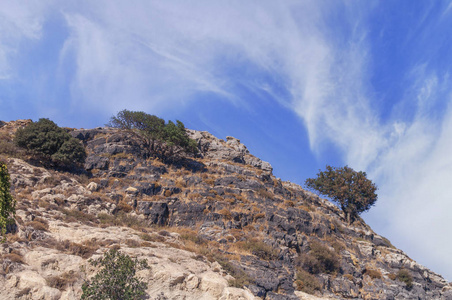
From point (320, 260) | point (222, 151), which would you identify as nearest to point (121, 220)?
point (320, 260)

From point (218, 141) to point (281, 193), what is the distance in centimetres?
2810

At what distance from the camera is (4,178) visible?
15203 mm

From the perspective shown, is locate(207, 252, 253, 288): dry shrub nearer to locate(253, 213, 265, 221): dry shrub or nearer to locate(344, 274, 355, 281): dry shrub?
locate(253, 213, 265, 221): dry shrub

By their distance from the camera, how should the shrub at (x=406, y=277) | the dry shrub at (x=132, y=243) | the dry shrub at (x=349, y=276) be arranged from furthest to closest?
the shrub at (x=406, y=277) → the dry shrub at (x=349, y=276) → the dry shrub at (x=132, y=243)

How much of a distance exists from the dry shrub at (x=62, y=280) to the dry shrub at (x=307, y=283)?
17.3 metres

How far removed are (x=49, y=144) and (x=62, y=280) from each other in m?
26.0

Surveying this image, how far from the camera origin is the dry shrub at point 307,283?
24766 millimetres

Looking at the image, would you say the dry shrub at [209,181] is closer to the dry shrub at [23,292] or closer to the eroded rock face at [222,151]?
the eroded rock face at [222,151]

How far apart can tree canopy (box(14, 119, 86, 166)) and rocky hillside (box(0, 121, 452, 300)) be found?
5.58ft

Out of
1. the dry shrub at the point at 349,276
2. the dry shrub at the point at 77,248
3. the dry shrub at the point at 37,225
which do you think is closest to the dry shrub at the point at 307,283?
the dry shrub at the point at 349,276

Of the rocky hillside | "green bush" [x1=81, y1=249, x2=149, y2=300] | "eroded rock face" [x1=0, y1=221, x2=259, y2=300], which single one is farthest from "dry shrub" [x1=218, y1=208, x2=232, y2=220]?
"green bush" [x1=81, y1=249, x2=149, y2=300]

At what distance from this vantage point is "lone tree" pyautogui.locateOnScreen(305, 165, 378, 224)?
54281 millimetres

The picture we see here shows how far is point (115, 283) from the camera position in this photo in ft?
50.8

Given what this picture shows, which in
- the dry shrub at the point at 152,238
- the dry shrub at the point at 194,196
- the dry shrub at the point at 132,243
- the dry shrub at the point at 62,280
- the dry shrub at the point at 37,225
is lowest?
the dry shrub at the point at 62,280
